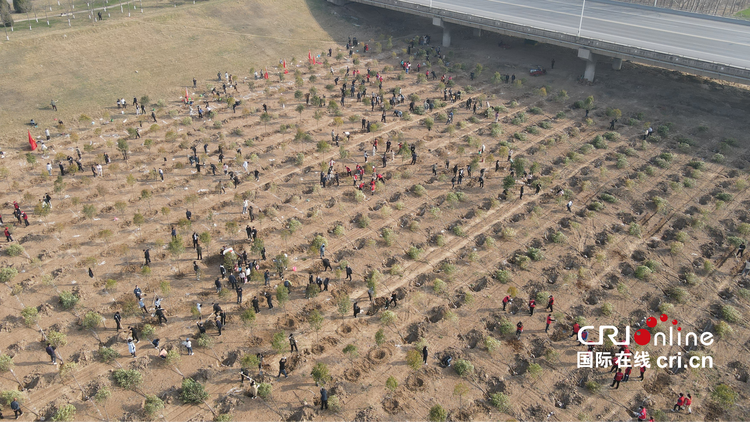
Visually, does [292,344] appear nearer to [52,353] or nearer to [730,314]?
[52,353]

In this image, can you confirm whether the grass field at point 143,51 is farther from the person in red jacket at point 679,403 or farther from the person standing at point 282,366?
the person in red jacket at point 679,403

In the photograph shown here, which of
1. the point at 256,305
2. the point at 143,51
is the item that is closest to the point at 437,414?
the point at 256,305

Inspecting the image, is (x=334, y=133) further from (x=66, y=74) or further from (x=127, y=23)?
(x=127, y=23)

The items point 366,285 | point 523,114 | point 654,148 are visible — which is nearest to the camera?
point 366,285

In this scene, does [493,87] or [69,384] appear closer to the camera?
[69,384]

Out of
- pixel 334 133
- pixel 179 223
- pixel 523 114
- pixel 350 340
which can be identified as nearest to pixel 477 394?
pixel 350 340

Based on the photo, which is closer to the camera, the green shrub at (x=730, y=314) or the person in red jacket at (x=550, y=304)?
the green shrub at (x=730, y=314)

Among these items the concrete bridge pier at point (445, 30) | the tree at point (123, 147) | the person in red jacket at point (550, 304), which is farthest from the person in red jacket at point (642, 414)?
the concrete bridge pier at point (445, 30)
